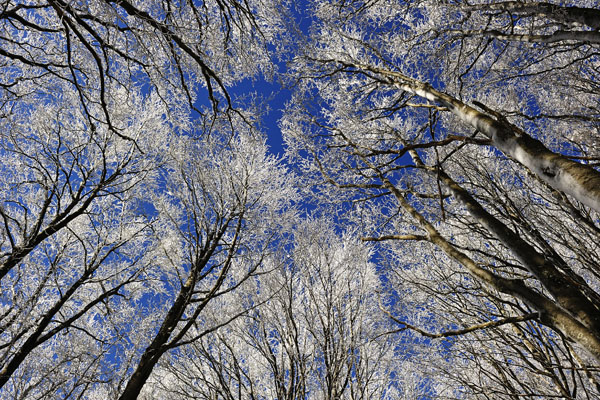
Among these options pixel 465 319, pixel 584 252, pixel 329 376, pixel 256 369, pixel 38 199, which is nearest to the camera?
pixel 584 252

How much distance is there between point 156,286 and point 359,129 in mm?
4838

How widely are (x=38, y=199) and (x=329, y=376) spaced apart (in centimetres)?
601

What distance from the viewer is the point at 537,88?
5102 millimetres

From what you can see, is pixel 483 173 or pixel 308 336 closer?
pixel 483 173

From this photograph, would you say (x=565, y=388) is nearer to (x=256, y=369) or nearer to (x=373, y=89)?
(x=373, y=89)

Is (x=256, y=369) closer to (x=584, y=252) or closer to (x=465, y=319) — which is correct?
(x=465, y=319)

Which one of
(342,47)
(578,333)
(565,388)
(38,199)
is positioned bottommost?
(578,333)

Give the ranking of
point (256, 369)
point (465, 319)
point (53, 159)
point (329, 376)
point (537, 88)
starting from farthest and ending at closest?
point (256, 369) → point (537, 88) → point (53, 159) → point (465, 319) → point (329, 376)

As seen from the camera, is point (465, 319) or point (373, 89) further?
point (373, 89)

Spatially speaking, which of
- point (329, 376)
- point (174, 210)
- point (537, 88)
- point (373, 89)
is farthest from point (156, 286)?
point (537, 88)

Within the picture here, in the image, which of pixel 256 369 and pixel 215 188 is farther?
pixel 256 369

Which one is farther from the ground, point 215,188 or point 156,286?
point 215,188

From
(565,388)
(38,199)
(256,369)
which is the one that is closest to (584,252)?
(565,388)

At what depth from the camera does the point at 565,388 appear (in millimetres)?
2270
